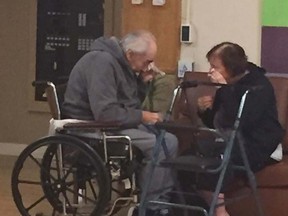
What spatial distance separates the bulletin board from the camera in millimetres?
5562

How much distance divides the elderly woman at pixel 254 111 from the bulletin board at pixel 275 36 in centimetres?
93

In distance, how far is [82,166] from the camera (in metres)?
4.62

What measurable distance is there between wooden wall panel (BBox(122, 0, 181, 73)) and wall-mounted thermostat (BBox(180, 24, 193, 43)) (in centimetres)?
4

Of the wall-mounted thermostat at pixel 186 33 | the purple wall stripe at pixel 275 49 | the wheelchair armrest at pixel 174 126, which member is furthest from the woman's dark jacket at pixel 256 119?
the wall-mounted thermostat at pixel 186 33

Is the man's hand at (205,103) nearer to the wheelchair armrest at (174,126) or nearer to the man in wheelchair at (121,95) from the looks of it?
the man in wheelchair at (121,95)

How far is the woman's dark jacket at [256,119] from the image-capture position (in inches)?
180

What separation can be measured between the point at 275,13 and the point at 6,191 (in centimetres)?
223

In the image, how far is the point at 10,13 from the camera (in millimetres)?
6664

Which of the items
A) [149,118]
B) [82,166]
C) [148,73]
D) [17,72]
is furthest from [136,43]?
[17,72]

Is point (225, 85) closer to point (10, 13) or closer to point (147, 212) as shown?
point (147, 212)

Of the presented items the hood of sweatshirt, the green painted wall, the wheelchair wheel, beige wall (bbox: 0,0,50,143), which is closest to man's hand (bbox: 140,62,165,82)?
the hood of sweatshirt

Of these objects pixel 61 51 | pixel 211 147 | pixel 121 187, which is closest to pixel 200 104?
pixel 211 147

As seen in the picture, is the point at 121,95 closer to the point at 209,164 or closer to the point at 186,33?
the point at 209,164

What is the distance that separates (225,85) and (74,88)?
34.4 inches
